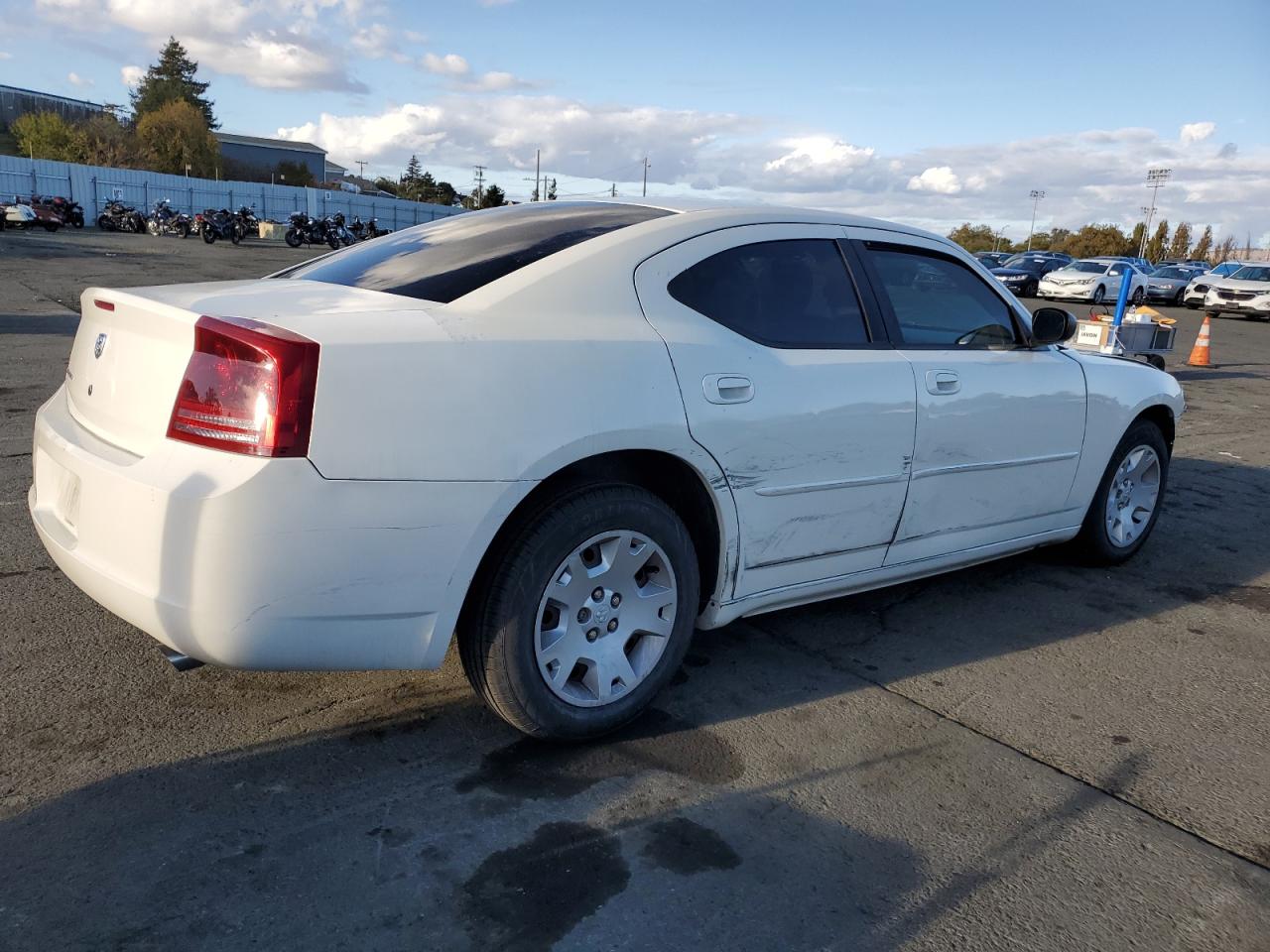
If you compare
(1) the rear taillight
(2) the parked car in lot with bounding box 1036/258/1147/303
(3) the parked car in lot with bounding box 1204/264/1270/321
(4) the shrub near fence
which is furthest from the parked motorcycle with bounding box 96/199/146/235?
(1) the rear taillight

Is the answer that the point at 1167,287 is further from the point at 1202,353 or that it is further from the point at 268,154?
the point at 268,154

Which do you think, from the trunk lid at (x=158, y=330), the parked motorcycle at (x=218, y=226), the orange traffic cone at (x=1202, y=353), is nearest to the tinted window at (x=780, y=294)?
the trunk lid at (x=158, y=330)

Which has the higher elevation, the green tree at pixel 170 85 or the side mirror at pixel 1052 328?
the green tree at pixel 170 85

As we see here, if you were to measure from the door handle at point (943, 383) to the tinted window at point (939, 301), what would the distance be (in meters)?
0.15

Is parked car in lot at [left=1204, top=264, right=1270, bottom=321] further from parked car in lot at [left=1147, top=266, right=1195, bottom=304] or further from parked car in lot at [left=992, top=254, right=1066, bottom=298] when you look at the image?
parked car in lot at [left=992, top=254, right=1066, bottom=298]

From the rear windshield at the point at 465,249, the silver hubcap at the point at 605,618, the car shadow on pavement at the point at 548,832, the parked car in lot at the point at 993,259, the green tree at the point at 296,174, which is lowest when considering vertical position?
the car shadow on pavement at the point at 548,832

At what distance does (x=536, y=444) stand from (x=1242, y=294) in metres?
31.4

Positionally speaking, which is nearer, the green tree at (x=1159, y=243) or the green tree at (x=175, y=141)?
the green tree at (x=175, y=141)

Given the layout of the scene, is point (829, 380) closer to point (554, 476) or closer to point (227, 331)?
point (554, 476)

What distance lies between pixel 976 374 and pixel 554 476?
1.96 m

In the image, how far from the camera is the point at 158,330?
2.71 metres

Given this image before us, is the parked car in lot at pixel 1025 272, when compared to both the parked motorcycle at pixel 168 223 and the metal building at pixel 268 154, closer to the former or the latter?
the parked motorcycle at pixel 168 223

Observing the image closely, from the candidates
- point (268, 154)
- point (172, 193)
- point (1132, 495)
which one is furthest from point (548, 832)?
point (268, 154)

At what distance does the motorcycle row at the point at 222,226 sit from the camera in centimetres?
4069
